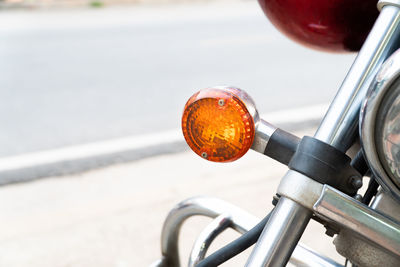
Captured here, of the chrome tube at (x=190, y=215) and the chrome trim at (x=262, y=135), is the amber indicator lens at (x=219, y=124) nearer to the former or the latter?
the chrome trim at (x=262, y=135)

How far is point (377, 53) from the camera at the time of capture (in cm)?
82

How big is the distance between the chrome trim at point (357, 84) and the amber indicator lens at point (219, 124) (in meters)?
0.12

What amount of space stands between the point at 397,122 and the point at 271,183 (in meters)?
2.66

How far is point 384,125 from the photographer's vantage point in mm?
718

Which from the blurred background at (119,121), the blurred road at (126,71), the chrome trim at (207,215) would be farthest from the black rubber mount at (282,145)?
the blurred road at (126,71)

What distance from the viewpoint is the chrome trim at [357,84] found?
0.81 metres

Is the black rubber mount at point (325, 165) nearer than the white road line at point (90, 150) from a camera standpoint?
Yes

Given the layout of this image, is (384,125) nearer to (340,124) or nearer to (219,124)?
(340,124)

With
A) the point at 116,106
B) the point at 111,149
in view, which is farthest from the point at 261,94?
the point at 111,149

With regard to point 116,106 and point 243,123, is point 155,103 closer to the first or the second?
point 116,106

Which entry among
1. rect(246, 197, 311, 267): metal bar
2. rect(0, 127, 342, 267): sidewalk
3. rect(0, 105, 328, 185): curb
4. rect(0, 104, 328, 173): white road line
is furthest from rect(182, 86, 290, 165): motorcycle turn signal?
rect(0, 104, 328, 173): white road line

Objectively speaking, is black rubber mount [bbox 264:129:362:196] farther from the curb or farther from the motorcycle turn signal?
the curb

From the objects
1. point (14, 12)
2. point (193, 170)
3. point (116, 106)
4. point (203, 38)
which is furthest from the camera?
point (14, 12)

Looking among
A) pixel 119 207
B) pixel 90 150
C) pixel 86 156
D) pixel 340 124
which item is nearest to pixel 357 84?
pixel 340 124
